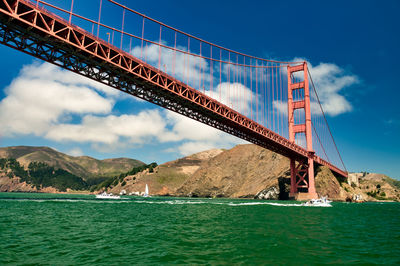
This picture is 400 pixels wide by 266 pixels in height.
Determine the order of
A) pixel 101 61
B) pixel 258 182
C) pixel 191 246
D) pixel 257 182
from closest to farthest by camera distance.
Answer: pixel 191 246
pixel 101 61
pixel 258 182
pixel 257 182

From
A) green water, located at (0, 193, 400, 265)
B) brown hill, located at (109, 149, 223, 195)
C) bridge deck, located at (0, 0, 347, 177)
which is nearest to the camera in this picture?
green water, located at (0, 193, 400, 265)

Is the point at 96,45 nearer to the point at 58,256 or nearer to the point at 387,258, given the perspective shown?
the point at 58,256

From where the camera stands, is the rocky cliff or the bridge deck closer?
the bridge deck

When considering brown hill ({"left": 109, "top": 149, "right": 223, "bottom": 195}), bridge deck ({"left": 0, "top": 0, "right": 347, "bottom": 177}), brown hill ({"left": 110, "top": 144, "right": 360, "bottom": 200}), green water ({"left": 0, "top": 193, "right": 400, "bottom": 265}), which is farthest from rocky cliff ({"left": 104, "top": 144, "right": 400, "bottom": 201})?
green water ({"left": 0, "top": 193, "right": 400, "bottom": 265})

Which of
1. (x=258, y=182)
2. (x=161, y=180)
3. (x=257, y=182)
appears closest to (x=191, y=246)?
(x=258, y=182)

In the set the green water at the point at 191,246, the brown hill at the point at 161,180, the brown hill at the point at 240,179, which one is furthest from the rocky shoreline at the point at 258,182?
the green water at the point at 191,246

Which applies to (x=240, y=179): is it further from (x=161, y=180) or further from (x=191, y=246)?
(x=191, y=246)

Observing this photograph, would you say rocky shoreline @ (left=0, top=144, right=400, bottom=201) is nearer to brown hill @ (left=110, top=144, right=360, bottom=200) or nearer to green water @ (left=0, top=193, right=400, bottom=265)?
brown hill @ (left=110, top=144, right=360, bottom=200)

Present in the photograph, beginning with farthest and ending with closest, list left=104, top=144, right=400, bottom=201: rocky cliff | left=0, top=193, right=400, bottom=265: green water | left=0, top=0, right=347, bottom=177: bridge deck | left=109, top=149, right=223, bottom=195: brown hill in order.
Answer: left=109, top=149, right=223, bottom=195: brown hill, left=104, top=144, right=400, bottom=201: rocky cliff, left=0, top=0, right=347, bottom=177: bridge deck, left=0, top=193, right=400, bottom=265: green water

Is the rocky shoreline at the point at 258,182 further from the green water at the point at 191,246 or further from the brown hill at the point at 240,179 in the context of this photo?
the green water at the point at 191,246

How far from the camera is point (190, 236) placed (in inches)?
526

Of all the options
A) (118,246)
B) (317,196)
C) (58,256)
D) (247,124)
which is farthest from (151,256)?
(317,196)

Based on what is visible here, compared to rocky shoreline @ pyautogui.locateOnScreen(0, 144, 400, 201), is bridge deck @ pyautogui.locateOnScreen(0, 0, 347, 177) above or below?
above

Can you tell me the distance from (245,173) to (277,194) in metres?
23.0
